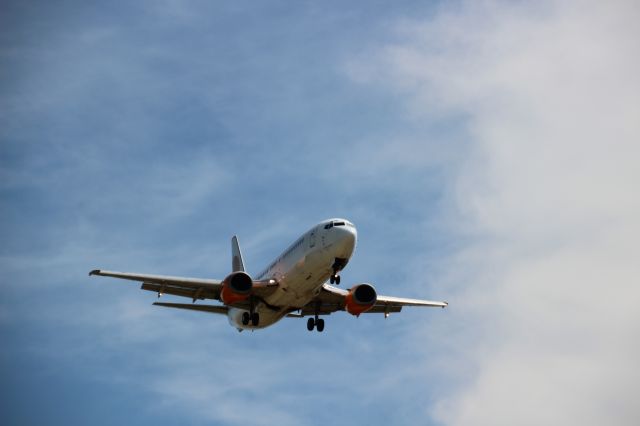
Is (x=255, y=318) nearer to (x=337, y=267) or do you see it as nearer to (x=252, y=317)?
(x=252, y=317)

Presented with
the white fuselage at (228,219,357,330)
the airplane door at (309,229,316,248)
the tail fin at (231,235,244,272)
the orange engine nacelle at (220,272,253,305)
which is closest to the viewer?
the white fuselage at (228,219,357,330)

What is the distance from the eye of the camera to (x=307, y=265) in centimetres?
5484

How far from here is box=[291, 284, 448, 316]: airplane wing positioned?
62.1 meters

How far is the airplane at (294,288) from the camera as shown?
5422cm

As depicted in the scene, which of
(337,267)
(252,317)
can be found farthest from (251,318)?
(337,267)

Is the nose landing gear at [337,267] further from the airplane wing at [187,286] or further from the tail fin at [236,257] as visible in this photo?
the tail fin at [236,257]

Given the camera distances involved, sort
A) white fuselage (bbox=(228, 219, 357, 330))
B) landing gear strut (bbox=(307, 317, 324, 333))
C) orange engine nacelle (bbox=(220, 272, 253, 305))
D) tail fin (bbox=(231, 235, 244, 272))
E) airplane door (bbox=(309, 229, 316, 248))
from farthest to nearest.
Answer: tail fin (bbox=(231, 235, 244, 272)), landing gear strut (bbox=(307, 317, 324, 333)), orange engine nacelle (bbox=(220, 272, 253, 305)), airplane door (bbox=(309, 229, 316, 248)), white fuselage (bbox=(228, 219, 357, 330))

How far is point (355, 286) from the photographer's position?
60688 mm

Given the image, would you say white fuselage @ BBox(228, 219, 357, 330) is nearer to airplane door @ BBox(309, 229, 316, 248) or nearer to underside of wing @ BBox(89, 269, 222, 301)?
airplane door @ BBox(309, 229, 316, 248)

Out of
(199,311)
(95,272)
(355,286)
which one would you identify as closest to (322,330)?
(355,286)

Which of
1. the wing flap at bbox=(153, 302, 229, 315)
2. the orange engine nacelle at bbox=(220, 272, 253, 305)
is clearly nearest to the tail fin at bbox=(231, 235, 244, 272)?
the wing flap at bbox=(153, 302, 229, 315)

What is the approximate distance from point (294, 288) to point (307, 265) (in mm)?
2428

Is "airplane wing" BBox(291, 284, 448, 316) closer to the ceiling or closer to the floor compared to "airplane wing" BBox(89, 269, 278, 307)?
closer to the ceiling

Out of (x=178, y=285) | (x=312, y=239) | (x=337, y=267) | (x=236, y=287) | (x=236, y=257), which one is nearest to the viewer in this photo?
(x=337, y=267)
